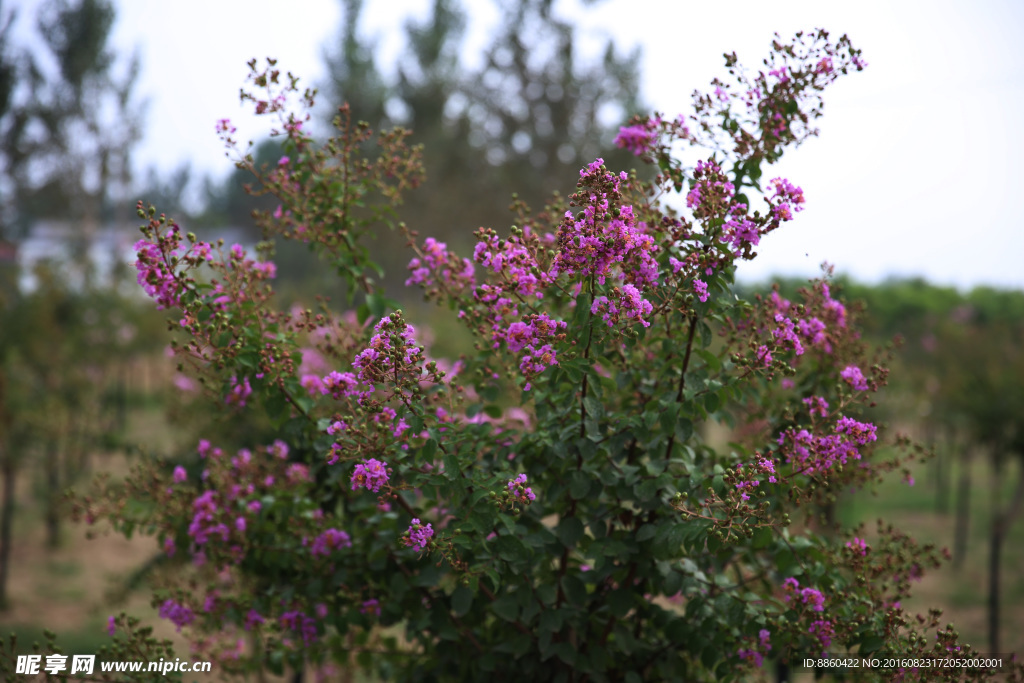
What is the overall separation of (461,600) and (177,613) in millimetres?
1139

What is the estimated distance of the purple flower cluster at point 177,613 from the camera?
262 centimetres

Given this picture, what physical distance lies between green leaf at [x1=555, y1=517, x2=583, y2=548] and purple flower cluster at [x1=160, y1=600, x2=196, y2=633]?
138cm

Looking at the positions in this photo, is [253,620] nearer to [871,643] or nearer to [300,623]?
[300,623]

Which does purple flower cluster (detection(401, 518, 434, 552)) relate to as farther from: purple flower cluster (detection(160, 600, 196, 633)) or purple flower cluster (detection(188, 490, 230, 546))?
purple flower cluster (detection(160, 600, 196, 633))

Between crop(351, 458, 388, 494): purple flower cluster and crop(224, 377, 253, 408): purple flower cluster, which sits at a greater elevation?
crop(224, 377, 253, 408): purple flower cluster

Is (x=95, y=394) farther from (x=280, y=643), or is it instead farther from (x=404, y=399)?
(x=404, y=399)

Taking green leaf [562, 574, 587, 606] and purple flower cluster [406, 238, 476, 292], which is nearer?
green leaf [562, 574, 587, 606]

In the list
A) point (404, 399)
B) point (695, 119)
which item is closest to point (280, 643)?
point (404, 399)

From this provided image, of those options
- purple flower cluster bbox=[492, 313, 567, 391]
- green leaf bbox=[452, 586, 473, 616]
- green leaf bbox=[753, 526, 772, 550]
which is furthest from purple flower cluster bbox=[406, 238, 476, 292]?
green leaf bbox=[753, 526, 772, 550]

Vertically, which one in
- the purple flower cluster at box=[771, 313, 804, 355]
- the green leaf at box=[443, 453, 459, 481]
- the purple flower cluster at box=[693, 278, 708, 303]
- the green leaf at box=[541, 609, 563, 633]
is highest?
the purple flower cluster at box=[693, 278, 708, 303]

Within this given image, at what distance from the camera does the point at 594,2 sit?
26.5m

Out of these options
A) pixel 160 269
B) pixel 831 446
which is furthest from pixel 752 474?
pixel 160 269

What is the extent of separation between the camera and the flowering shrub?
193 cm

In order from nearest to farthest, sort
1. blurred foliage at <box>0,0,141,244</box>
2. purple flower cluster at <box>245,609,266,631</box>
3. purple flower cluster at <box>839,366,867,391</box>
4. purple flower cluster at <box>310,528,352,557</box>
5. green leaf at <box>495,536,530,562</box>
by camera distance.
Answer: green leaf at <box>495,536,530,562</box> → purple flower cluster at <box>839,366,867,391</box> → purple flower cluster at <box>310,528,352,557</box> → purple flower cluster at <box>245,609,266,631</box> → blurred foliage at <box>0,0,141,244</box>
